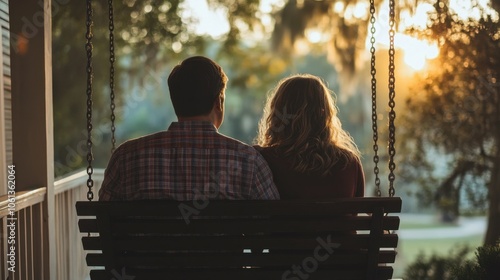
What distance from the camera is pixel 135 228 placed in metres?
2.61

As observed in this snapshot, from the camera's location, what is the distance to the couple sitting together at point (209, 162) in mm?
2602

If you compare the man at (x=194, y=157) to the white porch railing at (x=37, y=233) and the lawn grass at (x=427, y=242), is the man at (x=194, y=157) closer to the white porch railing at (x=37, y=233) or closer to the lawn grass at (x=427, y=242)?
the white porch railing at (x=37, y=233)

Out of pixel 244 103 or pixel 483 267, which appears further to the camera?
pixel 244 103

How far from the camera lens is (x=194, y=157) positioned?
8.54ft

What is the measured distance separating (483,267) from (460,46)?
3036 mm

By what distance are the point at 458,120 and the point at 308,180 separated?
4.91m

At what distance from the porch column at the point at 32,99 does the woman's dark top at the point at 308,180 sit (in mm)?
1509

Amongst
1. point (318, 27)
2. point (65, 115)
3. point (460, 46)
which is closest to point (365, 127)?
point (65, 115)

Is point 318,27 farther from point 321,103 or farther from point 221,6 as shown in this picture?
point 321,103

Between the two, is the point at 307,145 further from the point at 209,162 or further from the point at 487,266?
the point at 487,266

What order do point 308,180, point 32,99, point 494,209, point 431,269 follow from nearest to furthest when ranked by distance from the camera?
point 308,180 → point 32,99 → point 494,209 → point 431,269

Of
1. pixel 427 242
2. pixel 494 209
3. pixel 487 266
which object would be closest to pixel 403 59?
pixel 494 209

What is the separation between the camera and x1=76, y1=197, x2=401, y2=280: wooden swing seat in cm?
254

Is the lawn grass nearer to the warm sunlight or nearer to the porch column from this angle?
the warm sunlight
